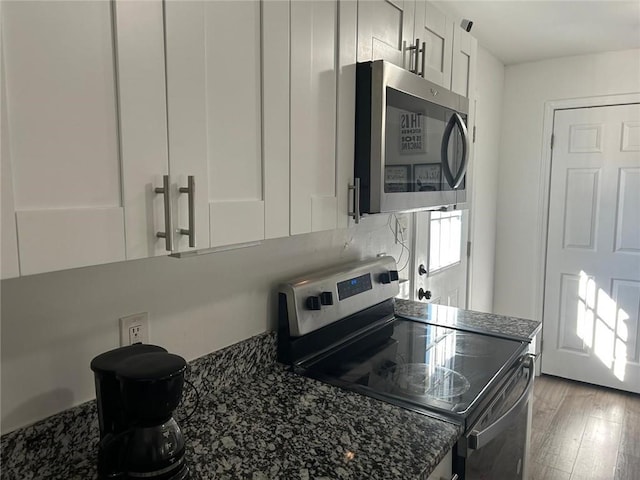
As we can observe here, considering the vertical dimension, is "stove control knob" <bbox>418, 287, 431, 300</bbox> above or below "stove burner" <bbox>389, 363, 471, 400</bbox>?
above

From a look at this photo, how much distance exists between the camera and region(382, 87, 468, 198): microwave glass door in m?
1.36

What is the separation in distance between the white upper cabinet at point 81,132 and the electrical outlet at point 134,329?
1.20ft

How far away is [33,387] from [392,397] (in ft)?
2.71

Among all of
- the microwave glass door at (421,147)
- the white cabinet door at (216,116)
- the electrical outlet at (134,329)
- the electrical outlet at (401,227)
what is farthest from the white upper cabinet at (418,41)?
the electrical outlet at (134,329)

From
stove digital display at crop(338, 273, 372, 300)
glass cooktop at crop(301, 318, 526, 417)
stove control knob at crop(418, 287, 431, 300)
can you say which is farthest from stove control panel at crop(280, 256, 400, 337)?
stove control knob at crop(418, 287, 431, 300)

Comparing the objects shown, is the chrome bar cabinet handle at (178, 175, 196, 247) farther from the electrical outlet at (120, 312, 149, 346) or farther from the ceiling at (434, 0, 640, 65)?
the ceiling at (434, 0, 640, 65)

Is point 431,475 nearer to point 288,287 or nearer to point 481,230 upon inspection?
point 288,287

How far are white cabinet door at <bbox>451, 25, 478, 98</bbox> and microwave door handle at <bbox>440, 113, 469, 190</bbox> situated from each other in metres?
0.23

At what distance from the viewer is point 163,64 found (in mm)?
761

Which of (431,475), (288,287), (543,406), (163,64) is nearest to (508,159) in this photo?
(543,406)

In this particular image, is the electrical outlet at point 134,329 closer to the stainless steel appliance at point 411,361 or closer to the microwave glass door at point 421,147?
the stainless steel appliance at point 411,361

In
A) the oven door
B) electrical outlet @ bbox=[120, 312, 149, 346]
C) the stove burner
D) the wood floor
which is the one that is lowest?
the wood floor

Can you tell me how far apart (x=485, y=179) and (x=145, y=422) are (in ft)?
9.79

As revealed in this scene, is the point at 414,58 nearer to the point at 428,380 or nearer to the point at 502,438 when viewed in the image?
the point at 428,380
